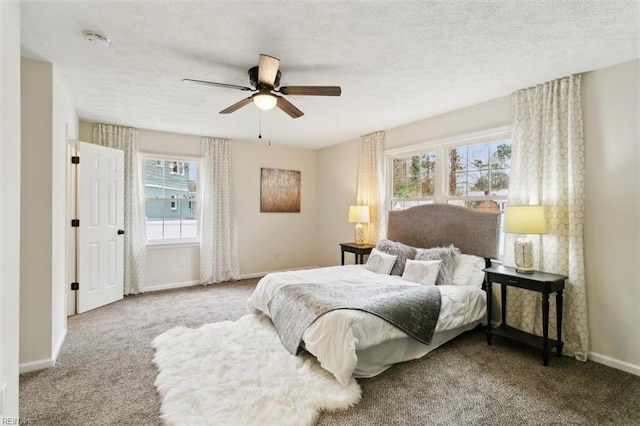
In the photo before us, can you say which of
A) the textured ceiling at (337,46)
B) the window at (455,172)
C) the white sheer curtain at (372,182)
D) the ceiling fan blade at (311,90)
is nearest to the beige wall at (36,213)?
the textured ceiling at (337,46)

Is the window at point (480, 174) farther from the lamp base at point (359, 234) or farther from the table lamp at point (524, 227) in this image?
the lamp base at point (359, 234)

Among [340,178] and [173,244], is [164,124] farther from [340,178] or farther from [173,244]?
[340,178]

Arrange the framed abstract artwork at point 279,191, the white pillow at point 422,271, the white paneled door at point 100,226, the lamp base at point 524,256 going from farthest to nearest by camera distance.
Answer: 1. the framed abstract artwork at point 279,191
2. the white paneled door at point 100,226
3. the white pillow at point 422,271
4. the lamp base at point 524,256

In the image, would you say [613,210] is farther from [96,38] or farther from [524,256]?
[96,38]

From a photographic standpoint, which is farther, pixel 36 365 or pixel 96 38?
pixel 36 365

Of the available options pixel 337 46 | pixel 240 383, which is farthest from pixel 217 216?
pixel 337 46

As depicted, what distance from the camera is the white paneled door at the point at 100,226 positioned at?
12.6 feet

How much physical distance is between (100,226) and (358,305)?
3.64 m

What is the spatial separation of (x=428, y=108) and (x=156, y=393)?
12.7ft

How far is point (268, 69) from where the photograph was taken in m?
2.28

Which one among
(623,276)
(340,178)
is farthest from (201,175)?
(623,276)

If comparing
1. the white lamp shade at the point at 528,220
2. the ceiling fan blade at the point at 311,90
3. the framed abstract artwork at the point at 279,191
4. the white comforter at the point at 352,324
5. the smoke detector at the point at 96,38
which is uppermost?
the smoke detector at the point at 96,38

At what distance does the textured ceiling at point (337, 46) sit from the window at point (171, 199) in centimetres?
158

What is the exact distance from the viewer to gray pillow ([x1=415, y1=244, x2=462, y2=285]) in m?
3.29
